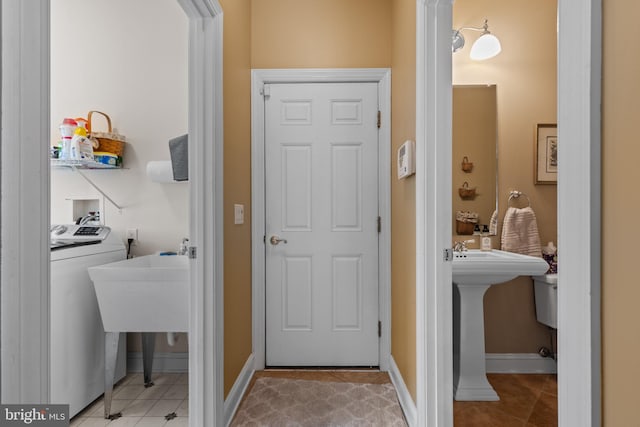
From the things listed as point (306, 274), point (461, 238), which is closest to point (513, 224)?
point (461, 238)

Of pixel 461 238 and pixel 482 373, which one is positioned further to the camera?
pixel 461 238

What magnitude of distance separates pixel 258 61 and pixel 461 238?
190 centimetres

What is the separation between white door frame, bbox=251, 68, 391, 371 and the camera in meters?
2.38

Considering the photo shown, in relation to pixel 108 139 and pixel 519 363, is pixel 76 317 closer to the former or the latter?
pixel 108 139

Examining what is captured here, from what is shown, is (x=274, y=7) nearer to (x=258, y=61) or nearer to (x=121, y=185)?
(x=258, y=61)

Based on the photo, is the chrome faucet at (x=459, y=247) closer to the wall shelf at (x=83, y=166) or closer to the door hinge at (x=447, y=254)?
the door hinge at (x=447, y=254)

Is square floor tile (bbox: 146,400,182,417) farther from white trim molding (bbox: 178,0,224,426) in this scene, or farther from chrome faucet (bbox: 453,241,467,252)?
chrome faucet (bbox: 453,241,467,252)

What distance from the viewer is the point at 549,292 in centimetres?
224

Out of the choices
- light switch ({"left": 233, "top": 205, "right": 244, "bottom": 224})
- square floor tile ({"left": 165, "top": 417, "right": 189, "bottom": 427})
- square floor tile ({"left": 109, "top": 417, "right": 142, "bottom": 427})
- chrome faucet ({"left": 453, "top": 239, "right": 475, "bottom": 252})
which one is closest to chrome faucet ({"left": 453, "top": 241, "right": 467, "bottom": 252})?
chrome faucet ({"left": 453, "top": 239, "right": 475, "bottom": 252})

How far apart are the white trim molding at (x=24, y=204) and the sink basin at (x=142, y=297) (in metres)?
1.12

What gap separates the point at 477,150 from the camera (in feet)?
7.82

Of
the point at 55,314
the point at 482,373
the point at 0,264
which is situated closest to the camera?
the point at 0,264

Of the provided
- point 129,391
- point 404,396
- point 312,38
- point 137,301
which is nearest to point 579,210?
point 404,396

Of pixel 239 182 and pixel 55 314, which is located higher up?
pixel 239 182
